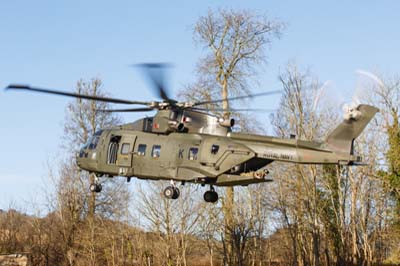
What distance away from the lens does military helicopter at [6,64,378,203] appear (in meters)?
19.3

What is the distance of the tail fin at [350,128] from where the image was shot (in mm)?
18891

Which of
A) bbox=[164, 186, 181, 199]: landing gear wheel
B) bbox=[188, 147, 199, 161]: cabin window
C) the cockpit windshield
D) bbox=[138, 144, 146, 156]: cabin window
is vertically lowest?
bbox=[164, 186, 181, 199]: landing gear wheel

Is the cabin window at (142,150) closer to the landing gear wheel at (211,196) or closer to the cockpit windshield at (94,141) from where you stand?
the cockpit windshield at (94,141)

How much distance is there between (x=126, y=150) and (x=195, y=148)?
3014 millimetres

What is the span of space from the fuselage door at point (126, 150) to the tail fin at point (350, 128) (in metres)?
7.47

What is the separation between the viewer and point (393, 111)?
38.0 metres

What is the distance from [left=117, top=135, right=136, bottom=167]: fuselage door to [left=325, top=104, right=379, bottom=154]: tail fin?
7.47 m

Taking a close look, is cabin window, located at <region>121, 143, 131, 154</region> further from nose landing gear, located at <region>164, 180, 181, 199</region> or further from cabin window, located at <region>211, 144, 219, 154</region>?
cabin window, located at <region>211, 144, 219, 154</region>

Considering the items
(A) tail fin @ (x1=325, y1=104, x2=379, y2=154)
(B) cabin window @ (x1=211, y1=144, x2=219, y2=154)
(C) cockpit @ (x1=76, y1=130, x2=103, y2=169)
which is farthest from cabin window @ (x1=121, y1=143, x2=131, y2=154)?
(A) tail fin @ (x1=325, y1=104, x2=379, y2=154)

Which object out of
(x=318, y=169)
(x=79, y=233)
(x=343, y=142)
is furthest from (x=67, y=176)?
(x=343, y=142)

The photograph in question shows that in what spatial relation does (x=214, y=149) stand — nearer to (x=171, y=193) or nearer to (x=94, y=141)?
(x=171, y=193)

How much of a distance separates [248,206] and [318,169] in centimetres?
580

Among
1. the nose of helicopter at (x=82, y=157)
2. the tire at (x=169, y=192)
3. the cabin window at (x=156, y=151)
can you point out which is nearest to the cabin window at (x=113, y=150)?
the nose of helicopter at (x=82, y=157)

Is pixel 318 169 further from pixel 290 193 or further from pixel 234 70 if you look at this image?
pixel 234 70
